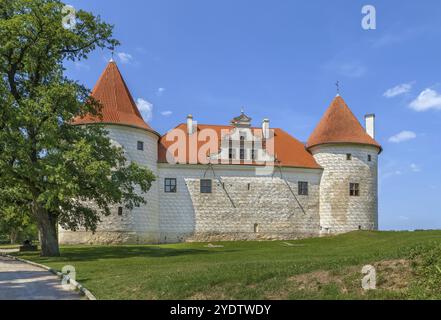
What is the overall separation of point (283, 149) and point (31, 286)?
3338 centimetres

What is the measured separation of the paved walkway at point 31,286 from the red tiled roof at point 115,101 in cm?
2005

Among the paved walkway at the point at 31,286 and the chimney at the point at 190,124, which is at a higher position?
the chimney at the point at 190,124

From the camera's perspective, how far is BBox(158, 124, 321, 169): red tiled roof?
4261 cm

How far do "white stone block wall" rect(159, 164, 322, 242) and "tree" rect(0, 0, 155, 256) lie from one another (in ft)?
45.9

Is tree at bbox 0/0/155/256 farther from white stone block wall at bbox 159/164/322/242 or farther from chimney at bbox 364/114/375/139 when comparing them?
chimney at bbox 364/114/375/139

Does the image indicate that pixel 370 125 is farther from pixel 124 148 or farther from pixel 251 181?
pixel 124 148

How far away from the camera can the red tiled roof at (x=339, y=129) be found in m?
43.2

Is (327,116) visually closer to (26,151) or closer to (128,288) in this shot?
(26,151)

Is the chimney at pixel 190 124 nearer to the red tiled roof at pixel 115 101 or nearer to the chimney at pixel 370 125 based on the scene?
the red tiled roof at pixel 115 101

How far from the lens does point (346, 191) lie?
1673 inches

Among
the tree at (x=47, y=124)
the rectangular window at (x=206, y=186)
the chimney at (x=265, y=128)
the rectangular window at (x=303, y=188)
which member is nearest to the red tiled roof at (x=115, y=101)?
the rectangular window at (x=206, y=186)

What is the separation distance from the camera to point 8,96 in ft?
80.4
